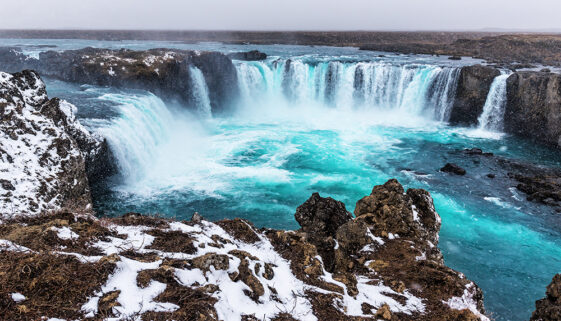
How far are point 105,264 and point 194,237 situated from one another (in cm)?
202

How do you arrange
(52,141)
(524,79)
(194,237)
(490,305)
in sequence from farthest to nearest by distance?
(524,79), (52,141), (490,305), (194,237)

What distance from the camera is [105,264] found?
4.24 m

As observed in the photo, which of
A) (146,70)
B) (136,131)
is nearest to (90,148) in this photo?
(136,131)

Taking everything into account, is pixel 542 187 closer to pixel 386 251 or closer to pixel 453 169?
pixel 453 169

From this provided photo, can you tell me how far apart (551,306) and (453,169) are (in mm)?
16043

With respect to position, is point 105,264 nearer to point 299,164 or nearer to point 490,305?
point 490,305

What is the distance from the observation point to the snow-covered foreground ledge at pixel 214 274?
12.2 ft

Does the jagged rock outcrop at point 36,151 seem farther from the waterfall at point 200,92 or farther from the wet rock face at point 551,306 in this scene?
the waterfall at point 200,92

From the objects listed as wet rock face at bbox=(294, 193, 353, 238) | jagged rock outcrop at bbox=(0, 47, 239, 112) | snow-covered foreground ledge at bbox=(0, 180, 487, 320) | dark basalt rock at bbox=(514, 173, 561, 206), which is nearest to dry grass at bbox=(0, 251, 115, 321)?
snow-covered foreground ledge at bbox=(0, 180, 487, 320)

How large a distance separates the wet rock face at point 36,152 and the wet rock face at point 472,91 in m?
31.7

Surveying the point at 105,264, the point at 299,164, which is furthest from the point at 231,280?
the point at 299,164

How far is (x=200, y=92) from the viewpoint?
→ 3362 centimetres

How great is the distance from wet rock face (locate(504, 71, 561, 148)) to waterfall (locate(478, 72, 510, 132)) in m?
0.38

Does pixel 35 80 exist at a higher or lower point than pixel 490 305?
higher
